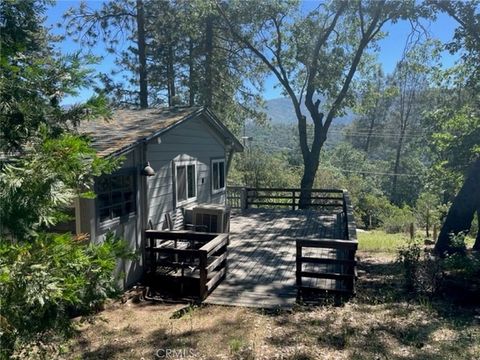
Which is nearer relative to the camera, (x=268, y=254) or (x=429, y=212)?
(x=268, y=254)

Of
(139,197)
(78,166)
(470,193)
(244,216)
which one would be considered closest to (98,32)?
(244,216)

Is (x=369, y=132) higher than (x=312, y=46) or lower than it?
lower

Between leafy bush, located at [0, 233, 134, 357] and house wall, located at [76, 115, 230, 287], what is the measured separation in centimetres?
342

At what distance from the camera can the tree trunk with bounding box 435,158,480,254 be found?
890cm

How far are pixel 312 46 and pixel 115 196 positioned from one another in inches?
488

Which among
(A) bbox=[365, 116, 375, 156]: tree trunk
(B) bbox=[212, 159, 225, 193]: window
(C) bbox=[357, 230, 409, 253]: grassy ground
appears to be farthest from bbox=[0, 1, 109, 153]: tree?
(A) bbox=[365, 116, 375, 156]: tree trunk

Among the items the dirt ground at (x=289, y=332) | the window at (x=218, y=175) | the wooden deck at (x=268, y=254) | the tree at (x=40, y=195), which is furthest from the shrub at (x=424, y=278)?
the window at (x=218, y=175)

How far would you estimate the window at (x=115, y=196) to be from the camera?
5.99 metres

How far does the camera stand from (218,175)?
11.7m

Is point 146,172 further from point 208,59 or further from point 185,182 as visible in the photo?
point 208,59

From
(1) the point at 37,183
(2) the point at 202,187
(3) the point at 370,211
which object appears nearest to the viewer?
(1) the point at 37,183

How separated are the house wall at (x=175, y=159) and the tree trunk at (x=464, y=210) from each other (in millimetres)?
6205

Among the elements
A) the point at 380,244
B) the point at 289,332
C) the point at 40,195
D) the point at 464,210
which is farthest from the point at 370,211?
the point at 40,195

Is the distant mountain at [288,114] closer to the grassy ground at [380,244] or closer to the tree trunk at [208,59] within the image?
the tree trunk at [208,59]
